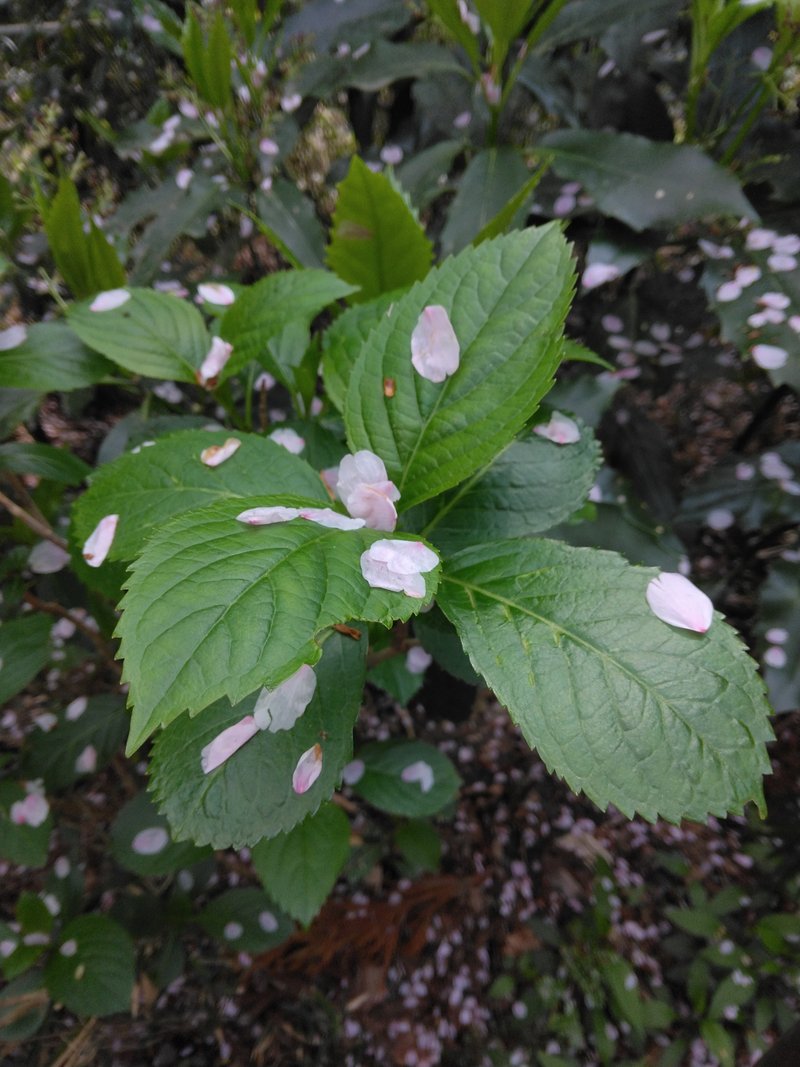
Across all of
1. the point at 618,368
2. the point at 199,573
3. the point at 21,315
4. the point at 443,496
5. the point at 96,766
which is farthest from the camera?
the point at 21,315

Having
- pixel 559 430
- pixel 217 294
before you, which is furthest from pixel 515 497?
pixel 217 294

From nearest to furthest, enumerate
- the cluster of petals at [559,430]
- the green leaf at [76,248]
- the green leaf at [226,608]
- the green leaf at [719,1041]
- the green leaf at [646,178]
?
1. the green leaf at [226,608]
2. the cluster of petals at [559,430]
3. the green leaf at [76,248]
4. the green leaf at [646,178]
5. the green leaf at [719,1041]

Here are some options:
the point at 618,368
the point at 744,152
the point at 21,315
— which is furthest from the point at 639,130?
the point at 21,315

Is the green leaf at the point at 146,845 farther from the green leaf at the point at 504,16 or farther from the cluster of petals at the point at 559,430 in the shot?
the green leaf at the point at 504,16

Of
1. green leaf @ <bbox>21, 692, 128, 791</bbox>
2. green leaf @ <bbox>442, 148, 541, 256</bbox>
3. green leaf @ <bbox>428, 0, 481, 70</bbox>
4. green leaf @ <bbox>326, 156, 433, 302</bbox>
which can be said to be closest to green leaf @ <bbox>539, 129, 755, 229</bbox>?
green leaf @ <bbox>442, 148, 541, 256</bbox>

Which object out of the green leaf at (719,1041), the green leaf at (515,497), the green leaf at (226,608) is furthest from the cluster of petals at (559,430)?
the green leaf at (719,1041)

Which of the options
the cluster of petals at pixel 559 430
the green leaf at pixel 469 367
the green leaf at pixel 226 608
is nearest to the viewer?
the green leaf at pixel 226 608

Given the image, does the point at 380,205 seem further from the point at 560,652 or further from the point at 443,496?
the point at 560,652

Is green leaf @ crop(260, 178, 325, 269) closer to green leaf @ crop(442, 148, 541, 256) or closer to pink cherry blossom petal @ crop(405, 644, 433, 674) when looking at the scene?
green leaf @ crop(442, 148, 541, 256)
